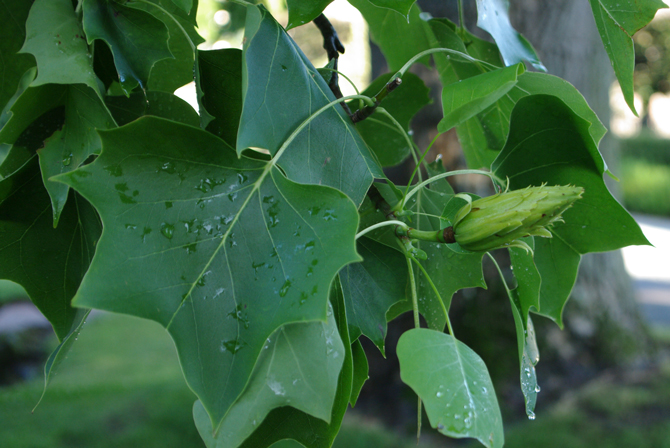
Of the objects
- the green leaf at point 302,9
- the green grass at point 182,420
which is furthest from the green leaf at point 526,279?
the green grass at point 182,420

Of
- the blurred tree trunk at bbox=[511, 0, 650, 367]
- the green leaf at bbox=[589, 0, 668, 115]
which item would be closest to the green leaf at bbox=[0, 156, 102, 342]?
the green leaf at bbox=[589, 0, 668, 115]

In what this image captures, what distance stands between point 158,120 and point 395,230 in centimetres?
29

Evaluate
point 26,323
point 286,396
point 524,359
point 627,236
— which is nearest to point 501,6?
point 627,236

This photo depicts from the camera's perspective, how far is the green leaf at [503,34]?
0.66 metres

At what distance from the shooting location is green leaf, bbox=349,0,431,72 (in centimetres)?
93

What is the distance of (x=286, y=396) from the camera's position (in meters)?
0.52

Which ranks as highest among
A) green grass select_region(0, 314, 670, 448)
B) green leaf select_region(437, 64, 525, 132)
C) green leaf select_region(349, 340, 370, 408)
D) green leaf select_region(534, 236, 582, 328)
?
green leaf select_region(437, 64, 525, 132)

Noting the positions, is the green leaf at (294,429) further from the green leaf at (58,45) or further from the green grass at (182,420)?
the green grass at (182,420)

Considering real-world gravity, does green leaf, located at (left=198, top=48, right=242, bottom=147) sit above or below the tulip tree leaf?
above

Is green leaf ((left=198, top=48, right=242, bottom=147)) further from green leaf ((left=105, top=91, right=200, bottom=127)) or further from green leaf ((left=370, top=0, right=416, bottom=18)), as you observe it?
green leaf ((left=370, top=0, right=416, bottom=18))

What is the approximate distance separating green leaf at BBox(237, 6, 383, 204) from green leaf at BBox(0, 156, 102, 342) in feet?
0.78

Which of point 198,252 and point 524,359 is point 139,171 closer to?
point 198,252

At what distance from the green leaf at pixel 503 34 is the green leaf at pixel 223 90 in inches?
11.7

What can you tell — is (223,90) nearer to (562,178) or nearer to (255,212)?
(255,212)
